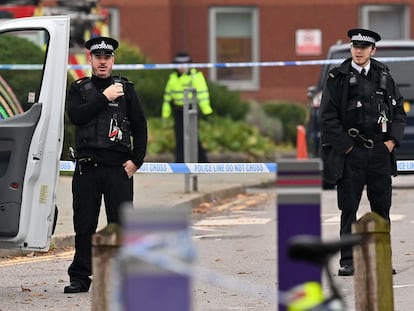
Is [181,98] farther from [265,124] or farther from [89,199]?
[89,199]

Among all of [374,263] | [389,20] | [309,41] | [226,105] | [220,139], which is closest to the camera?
[374,263]

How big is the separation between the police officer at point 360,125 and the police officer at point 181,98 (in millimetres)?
8602

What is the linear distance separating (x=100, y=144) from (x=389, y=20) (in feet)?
77.9

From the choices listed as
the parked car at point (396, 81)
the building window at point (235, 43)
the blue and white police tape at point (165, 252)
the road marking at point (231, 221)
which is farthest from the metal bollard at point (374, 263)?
the building window at point (235, 43)

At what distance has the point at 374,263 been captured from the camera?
24.8 ft

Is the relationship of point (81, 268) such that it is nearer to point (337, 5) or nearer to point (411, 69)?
point (411, 69)

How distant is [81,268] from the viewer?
9992mm

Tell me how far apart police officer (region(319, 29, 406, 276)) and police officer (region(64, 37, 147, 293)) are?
1.47 metres

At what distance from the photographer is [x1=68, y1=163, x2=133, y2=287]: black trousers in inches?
391

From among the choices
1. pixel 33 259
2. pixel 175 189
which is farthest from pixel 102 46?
pixel 175 189

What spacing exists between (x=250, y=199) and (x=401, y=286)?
788 cm

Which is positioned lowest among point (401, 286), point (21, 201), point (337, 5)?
point (401, 286)

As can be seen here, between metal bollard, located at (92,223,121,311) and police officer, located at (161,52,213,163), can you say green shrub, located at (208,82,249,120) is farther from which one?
metal bollard, located at (92,223,121,311)

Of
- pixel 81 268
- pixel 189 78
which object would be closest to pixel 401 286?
pixel 81 268
